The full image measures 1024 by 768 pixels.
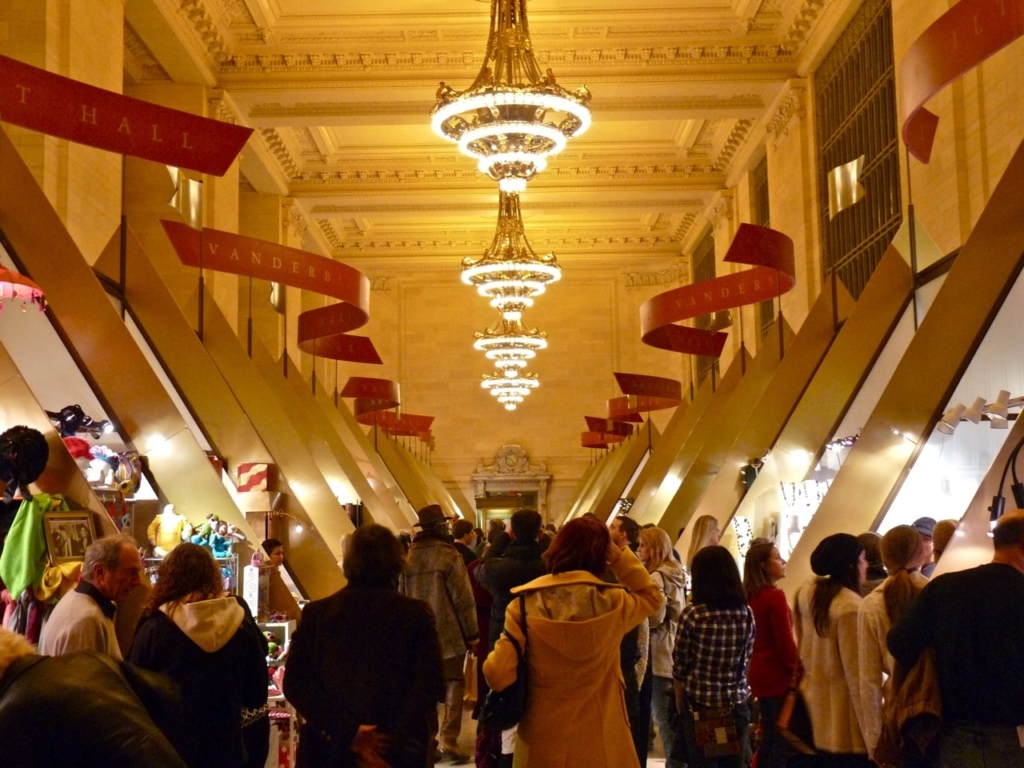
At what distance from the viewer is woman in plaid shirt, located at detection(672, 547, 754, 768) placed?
4.16 metres

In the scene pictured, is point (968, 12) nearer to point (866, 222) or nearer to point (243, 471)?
point (243, 471)

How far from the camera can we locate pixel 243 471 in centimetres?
778

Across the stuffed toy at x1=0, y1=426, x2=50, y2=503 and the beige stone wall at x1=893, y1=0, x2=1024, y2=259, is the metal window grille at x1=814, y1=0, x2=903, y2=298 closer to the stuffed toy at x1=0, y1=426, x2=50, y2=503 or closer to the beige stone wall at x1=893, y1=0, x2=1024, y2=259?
the beige stone wall at x1=893, y1=0, x2=1024, y2=259

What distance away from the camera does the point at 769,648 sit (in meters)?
4.35

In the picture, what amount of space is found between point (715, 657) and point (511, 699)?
1.10 m

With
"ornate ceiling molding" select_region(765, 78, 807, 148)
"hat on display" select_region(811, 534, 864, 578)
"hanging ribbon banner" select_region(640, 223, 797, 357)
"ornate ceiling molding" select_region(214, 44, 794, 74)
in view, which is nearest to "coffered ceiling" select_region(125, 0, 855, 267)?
"ornate ceiling molding" select_region(214, 44, 794, 74)

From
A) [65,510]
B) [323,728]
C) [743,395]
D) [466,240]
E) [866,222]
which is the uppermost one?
[466,240]

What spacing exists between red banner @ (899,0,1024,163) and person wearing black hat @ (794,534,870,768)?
6.90ft

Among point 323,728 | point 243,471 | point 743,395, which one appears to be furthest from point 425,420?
point 323,728

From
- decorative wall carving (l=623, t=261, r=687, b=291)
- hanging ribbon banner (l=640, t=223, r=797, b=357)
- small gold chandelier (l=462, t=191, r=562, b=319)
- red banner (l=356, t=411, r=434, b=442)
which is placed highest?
decorative wall carving (l=623, t=261, r=687, b=291)

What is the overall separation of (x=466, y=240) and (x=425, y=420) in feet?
21.0

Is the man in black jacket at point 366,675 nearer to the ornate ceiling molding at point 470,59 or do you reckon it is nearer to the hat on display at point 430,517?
the hat on display at point 430,517

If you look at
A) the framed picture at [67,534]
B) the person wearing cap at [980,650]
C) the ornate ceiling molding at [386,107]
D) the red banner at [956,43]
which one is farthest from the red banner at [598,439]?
the person wearing cap at [980,650]

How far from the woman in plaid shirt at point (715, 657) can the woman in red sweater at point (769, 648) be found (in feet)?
0.34
